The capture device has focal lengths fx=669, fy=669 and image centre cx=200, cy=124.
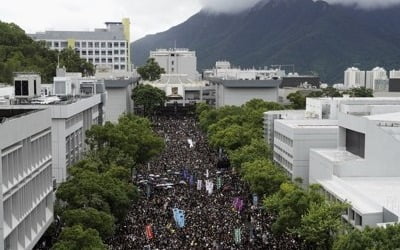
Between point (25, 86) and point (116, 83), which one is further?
point (116, 83)

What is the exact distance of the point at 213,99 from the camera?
12862 cm

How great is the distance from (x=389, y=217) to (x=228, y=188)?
2208 centimetres

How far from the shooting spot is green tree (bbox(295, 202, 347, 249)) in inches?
1240

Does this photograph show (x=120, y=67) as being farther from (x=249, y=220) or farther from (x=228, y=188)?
(x=249, y=220)

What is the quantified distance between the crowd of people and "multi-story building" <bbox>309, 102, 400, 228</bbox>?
4.46 metres

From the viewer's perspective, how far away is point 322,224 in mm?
31344

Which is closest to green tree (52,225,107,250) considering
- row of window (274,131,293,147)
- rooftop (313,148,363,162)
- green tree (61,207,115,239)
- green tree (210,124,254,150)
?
green tree (61,207,115,239)

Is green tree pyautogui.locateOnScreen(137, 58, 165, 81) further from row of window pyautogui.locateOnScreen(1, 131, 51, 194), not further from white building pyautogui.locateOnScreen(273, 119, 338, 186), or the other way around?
row of window pyautogui.locateOnScreen(1, 131, 51, 194)

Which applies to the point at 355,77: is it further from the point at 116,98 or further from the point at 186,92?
the point at 116,98

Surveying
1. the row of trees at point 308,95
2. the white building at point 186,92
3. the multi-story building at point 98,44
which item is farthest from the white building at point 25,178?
the multi-story building at point 98,44

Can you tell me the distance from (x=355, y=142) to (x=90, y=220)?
21584 mm

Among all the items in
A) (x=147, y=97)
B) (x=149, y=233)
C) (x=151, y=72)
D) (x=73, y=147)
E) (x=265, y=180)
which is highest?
(x=151, y=72)

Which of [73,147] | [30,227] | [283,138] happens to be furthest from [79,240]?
[283,138]

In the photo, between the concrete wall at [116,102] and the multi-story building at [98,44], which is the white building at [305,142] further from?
the multi-story building at [98,44]
